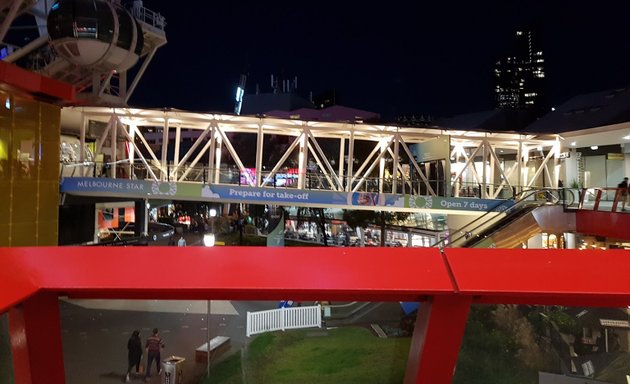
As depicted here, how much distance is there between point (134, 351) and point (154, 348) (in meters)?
0.20

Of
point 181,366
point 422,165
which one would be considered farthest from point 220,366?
point 422,165

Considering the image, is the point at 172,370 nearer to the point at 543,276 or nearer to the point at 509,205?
the point at 543,276

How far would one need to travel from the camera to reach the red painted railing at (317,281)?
9.04 ft

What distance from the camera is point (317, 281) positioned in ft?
9.27

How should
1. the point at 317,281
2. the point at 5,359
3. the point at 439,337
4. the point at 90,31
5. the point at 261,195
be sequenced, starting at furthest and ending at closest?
1. the point at 90,31
2. the point at 261,195
3. the point at 5,359
4. the point at 439,337
5. the point at 317,281

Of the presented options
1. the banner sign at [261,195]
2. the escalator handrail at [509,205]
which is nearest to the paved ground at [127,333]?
the escalator handrail at [509,205]

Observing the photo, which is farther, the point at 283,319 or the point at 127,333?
the point at 283,319

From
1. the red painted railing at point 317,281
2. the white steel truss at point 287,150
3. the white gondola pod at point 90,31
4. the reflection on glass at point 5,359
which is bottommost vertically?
the reflection on glass at point 5,359

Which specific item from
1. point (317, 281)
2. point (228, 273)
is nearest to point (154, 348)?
point (228, 273)

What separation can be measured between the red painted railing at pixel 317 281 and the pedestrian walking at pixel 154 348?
4.65ft

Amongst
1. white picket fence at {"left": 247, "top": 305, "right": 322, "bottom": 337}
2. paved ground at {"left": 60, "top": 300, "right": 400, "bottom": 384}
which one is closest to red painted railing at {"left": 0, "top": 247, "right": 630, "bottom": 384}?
paved ground at {"left": 60, "top": 300, "right": 400, "bottom": 384}

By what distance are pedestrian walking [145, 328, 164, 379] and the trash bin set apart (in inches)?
4.1

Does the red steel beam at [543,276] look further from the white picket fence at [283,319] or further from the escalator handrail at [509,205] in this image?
the escalator handrail at [509,205]

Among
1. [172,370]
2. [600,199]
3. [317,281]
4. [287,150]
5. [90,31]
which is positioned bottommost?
[172,370]
